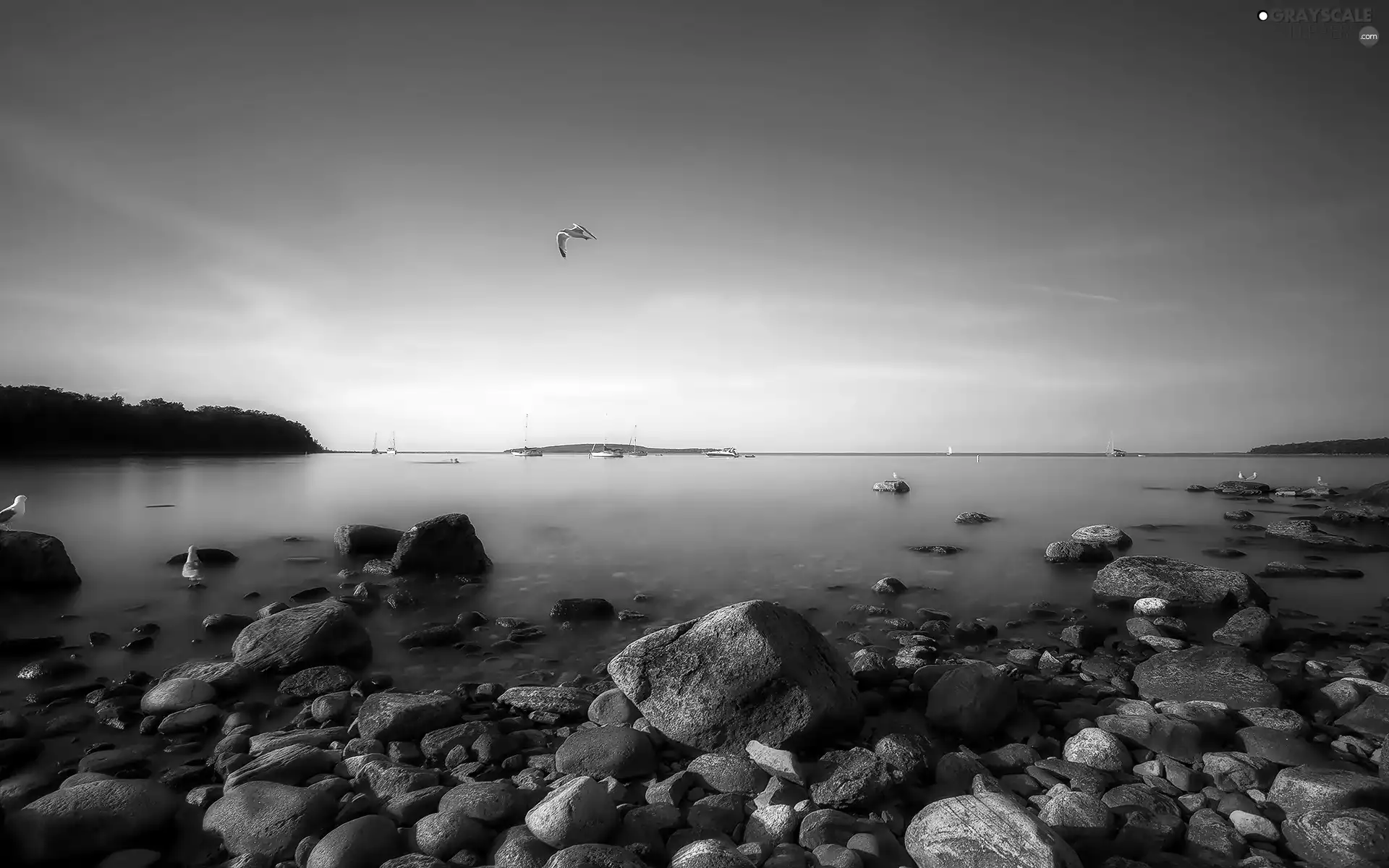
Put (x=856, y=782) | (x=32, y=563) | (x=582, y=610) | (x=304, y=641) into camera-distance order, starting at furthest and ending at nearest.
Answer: (x=32, y=563)
(x=582, y=610)
(x=304, y=641)
(x=856, y=782)

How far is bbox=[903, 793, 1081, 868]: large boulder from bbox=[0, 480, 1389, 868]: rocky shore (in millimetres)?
19

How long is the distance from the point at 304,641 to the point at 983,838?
1041cm

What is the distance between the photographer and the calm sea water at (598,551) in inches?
494

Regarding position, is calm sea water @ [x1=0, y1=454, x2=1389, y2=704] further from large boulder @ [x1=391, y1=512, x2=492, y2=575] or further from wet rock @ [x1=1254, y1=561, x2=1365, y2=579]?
large boulder @ [x1=391, y1=512, x2=492, y2=575]

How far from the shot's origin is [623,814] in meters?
5.71

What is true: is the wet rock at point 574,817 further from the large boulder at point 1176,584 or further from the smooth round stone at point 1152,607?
the large boulder at point 1176,584

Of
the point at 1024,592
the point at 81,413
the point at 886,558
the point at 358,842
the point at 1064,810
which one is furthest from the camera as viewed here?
the point at 81,413

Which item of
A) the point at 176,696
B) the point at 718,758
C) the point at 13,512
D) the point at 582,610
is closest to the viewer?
the point at 718,758

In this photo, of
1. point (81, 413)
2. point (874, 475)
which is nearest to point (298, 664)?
point (874, 475)

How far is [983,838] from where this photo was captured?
4703 millimetres

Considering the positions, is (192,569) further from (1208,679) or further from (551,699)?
(1208,679)

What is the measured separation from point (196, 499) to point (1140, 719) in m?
50.6

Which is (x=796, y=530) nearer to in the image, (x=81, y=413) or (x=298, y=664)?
(x=298, y=664)

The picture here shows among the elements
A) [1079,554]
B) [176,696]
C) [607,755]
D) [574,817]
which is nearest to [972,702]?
[607,755]
